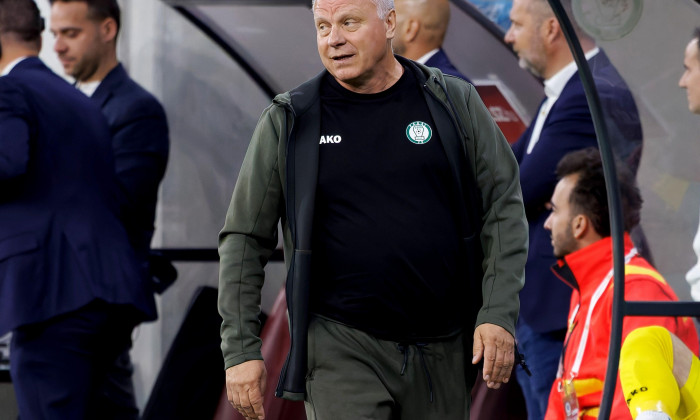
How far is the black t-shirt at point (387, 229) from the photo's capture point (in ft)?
9.73

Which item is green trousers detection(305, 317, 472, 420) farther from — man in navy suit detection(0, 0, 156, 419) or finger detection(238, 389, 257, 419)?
man in navy suit detection(0, 0, 156, 419)

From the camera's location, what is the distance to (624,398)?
11.1 feet

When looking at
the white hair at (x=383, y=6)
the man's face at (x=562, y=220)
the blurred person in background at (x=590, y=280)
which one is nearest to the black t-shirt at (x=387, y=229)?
the white hair at (x=383, y=6)

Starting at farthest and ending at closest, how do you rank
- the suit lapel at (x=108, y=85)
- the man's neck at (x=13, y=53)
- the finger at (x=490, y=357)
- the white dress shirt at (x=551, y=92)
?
the suit lapel at (x=108, y=85), the man's neck at (x=13, y=53), the white dress shirt at (x=551, y=92), the finger at (x=490, y=357)

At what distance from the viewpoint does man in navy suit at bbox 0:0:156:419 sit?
4.73 metres

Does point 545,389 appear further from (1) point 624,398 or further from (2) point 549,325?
(1) point 624,398

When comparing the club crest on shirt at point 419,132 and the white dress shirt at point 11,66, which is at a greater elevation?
the white dress shirt at point 11,66

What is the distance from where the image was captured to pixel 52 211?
4.82 m

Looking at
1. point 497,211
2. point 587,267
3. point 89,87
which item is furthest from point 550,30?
point 89,87

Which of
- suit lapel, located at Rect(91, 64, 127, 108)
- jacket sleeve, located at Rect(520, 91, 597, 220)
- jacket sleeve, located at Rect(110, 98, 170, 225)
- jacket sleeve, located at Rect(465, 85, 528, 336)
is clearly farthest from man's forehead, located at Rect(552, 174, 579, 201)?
suit lapel, located at Rect(91, 64, 127, 108)

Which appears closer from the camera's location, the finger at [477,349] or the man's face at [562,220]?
the finger at [477,349]

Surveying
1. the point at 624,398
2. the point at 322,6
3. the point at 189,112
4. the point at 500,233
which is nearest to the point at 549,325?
the point at 624,398

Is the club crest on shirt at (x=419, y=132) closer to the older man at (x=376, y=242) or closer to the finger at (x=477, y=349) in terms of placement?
the older man at (x=376, y=242)

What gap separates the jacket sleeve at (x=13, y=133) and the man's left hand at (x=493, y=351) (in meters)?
2.29
